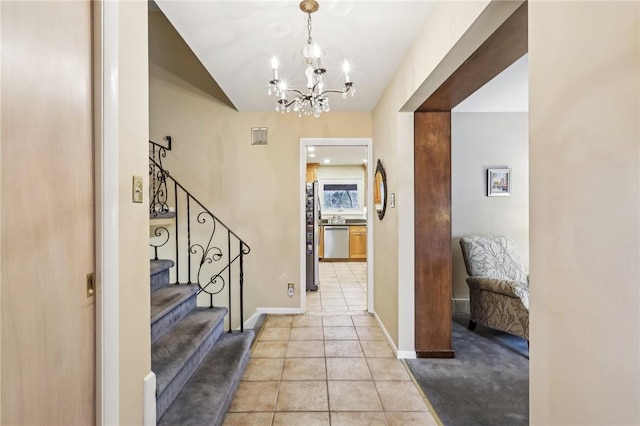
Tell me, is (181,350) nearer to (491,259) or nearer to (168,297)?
(168,297)

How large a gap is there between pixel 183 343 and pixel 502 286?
9.09ft

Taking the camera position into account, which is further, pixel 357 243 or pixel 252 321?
pixel 357 243

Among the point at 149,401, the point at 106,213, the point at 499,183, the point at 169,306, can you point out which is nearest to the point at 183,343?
the point at 169,306

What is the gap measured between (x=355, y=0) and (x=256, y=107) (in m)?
2.07

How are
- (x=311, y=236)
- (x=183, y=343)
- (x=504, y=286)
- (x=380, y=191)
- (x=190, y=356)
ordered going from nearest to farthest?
(x=190, y=356)
(x=183, y=343)
(x=504, y=286)
(x=380, y=191)
(x=311, y=236)

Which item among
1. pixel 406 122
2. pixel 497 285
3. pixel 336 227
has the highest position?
pixel 406 122

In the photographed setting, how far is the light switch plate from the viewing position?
4.11 ft

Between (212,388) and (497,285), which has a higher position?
(497,285)

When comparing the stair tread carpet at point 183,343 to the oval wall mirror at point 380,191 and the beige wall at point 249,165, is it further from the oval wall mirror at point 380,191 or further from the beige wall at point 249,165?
the oval wall mirror at point 380,191

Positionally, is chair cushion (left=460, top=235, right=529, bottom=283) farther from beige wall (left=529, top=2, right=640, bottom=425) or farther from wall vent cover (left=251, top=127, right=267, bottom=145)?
wall vent cover (left=251, top=127, right=267, bottom=145)

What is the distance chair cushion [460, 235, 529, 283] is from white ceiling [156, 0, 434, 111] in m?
2.05

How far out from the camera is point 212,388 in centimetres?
188

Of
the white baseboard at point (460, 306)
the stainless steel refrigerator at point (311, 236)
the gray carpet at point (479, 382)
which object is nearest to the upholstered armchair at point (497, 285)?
the gray carpet at point (479, 382)

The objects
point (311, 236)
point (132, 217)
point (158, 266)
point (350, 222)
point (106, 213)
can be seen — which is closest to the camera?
point (106, 213)
